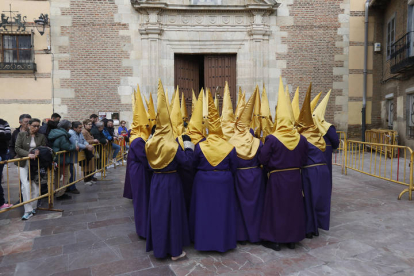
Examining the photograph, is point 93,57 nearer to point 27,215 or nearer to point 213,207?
point 27,215

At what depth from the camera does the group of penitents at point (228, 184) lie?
3.47m

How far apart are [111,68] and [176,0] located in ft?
13.4

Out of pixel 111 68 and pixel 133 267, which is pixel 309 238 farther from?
pixel 111 68

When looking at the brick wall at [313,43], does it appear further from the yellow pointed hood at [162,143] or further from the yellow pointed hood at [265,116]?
the yellow pointed hood at [162,143]

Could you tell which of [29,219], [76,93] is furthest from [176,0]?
[29,219]

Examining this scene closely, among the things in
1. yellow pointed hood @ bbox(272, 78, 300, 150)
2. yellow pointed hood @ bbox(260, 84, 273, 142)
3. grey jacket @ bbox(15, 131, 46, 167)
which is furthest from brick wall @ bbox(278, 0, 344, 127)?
grey jacket @ bbox(15, 131, 46, 167)

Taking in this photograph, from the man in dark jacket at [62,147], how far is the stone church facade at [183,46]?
613 centimetres

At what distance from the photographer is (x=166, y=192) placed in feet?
11.4

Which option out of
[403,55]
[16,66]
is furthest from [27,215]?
[403,55]

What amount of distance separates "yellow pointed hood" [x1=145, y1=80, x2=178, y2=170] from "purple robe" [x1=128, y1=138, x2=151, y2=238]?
0.50m

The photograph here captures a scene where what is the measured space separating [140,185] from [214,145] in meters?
1.58

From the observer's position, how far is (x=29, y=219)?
5.01 meters

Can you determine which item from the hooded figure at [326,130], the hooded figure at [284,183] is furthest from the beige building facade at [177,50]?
the hooded figure at [284,183]

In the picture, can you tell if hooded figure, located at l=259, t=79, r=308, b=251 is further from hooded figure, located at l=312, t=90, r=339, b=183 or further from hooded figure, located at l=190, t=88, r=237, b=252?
hooded figure, located at l=312, t=90, r=339, b=183
